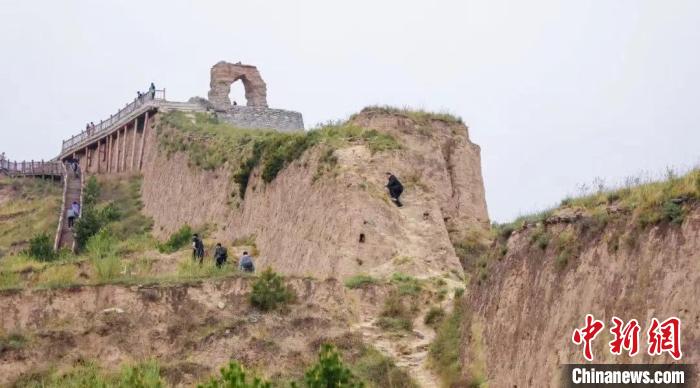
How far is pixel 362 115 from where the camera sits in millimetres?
38156

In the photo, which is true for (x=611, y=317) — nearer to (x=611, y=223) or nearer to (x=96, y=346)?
(x=611, y=223)

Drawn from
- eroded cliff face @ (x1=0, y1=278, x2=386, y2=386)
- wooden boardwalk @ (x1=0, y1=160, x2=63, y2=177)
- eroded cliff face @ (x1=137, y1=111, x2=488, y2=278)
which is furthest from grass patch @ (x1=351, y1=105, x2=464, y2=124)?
wooden boardwalk @ (x1=0, y1=160, x2=63, y2=177)

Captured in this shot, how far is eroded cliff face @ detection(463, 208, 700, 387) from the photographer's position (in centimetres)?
1708

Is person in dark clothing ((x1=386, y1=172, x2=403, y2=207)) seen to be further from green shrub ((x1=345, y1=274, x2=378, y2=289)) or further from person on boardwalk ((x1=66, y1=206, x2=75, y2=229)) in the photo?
person on boardwalk ((x1=66, y1=206, x2=75, y2=229))

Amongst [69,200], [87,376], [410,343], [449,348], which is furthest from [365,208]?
[69,200]

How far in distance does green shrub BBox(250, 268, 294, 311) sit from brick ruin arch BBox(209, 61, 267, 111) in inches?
1076

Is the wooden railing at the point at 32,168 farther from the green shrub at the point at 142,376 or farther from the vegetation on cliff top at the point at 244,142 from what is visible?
the green shrub at the point at 142,376

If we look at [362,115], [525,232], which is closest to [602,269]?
[525,232]

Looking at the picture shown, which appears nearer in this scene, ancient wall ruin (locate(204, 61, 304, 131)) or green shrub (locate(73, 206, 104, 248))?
green shrub (locate(73, 206, 104, 248))

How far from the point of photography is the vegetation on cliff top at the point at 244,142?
3672 cm

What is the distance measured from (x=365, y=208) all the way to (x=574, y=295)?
1368cm

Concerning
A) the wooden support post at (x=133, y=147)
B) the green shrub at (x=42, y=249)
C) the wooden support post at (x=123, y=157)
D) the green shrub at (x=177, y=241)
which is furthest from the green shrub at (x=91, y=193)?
the green shrub at (x=177, y=241)

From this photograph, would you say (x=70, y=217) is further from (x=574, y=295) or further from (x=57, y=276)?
(x=574, y=295)

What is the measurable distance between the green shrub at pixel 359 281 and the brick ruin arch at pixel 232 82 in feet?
83.4
